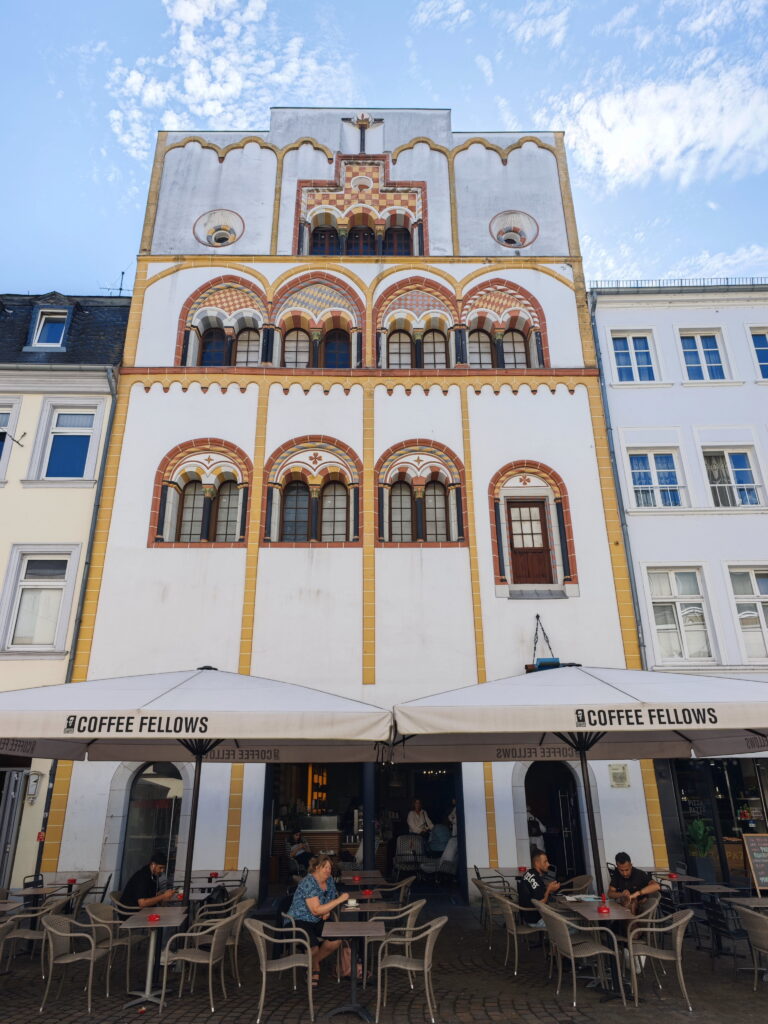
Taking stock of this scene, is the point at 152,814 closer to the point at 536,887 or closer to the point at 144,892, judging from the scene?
the point at 144,892

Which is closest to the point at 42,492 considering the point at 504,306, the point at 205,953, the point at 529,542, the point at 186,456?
the point at 186,456

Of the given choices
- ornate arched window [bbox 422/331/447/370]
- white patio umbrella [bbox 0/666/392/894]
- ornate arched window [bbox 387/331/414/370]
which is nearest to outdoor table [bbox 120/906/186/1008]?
white patio umbrella [bbox 0/666/392/894]

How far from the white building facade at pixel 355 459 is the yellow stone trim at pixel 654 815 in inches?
2.0

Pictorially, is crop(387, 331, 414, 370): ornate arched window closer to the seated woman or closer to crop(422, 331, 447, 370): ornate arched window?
crop(422, 331, 447, 370): ornate arched window

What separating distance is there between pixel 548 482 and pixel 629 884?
8935 millimetres

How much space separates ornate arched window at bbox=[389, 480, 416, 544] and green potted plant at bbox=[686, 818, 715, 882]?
816 cm

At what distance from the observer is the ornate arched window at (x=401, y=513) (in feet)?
51.9

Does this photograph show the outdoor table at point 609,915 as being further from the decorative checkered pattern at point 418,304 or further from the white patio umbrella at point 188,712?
the decorative checkered pattern at point 418,304

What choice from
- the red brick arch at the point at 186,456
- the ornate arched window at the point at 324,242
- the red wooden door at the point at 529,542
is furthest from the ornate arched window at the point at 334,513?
the ornate arched window at the point at 324,242

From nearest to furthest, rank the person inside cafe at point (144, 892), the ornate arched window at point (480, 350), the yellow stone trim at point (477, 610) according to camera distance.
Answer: the person inside cafe at point (144, 892), the yellow stone trim at point (477, 610), the ornate arched window at point (480, 350)

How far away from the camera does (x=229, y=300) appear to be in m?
17.8

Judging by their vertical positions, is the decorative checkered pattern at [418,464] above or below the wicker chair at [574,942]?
above

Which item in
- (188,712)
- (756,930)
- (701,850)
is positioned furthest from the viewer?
(701,850)

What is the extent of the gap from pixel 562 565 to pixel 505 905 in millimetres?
7677
